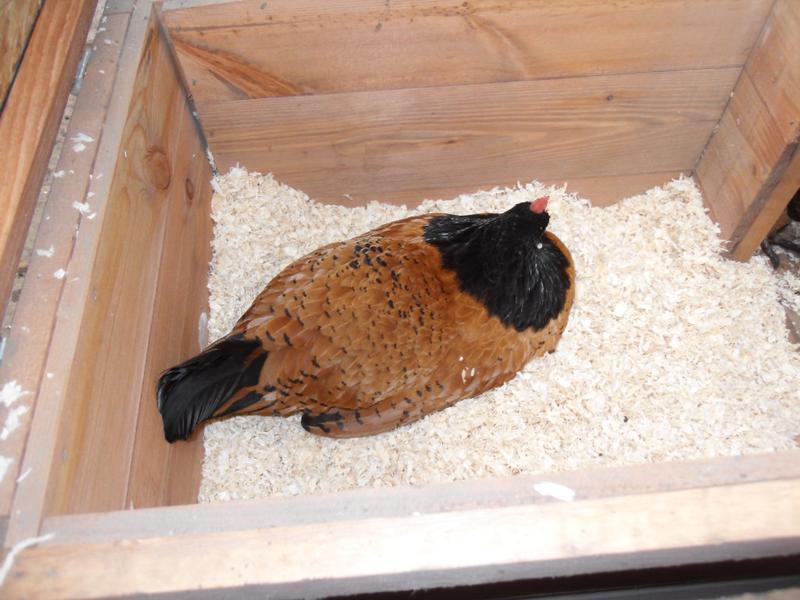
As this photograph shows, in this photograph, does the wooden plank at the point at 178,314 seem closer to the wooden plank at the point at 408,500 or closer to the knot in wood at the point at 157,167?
the knot in wood at the point at 157,167

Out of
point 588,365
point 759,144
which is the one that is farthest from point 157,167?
point 759,144

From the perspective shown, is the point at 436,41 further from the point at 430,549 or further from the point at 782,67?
the point at 430,549

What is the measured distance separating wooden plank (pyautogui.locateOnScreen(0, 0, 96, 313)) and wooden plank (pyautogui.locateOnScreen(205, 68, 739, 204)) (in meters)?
0.39

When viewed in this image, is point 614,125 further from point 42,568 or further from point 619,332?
point 42,568

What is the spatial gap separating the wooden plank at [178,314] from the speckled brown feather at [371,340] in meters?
0.14

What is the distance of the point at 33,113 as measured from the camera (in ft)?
3.56

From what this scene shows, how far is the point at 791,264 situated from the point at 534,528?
1369 mm

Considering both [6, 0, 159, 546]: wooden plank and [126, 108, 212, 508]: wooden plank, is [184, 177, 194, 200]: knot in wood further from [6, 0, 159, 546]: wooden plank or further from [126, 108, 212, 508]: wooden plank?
[6, 0, 159, 546]: wooden plank

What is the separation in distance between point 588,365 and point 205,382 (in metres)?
0.85

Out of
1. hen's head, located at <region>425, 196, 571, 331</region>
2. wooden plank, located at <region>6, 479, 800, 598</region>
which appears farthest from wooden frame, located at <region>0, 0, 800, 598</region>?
hen's head, located at <region>425, 196, 571, 331</region>

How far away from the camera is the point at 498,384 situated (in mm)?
1486

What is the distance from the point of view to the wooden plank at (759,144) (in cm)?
140

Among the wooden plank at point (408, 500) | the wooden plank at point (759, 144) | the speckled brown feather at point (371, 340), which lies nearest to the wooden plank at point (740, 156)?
the wooden plank at point (759, 144)

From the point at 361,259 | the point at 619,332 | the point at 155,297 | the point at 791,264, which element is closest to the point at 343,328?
the point at 361,259
